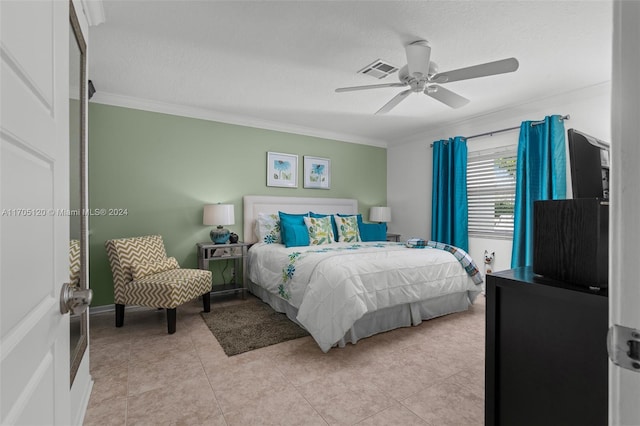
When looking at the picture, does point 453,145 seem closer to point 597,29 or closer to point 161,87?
point 597,29

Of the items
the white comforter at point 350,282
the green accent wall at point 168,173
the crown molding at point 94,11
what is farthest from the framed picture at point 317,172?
the crown molding at point 94,11

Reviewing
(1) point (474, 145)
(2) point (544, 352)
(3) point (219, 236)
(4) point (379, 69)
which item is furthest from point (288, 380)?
(1) point (474, 145)

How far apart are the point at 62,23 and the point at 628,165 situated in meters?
1.21

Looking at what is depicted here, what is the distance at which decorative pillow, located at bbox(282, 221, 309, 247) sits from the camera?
3.91 m

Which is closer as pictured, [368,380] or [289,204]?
[368,380]

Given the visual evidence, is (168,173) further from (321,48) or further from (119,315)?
(321,48)

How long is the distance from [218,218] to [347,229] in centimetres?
178

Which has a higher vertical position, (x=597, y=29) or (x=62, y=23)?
(x=597, y=29)

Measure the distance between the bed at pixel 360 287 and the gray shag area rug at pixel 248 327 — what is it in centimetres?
12

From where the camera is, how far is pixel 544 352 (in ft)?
3.05

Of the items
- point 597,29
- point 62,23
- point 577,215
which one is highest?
point 597,29

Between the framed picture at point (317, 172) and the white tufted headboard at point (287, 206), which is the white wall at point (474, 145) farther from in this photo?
the framed picture at point (317, 172)

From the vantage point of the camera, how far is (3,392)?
43 cm

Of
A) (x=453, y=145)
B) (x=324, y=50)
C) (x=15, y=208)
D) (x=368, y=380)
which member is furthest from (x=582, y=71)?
(x=15, y=208)
